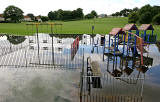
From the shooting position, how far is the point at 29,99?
21.7 feet

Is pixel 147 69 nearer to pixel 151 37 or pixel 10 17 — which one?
pixel 151 37

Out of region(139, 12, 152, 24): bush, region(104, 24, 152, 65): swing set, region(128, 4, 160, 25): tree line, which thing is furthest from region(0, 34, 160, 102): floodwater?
region(139, 12, 152, 24): bush

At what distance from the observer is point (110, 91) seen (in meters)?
7.35

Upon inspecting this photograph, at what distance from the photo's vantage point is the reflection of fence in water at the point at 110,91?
21.5 ft

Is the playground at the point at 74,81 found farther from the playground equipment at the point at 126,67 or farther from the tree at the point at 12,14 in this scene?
the tree at the point at 12,14

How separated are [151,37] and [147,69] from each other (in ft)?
43.0

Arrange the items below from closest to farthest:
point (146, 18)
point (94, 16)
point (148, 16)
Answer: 1. point (146, 18)
2. point (148, 16)
3. point (94, 16)

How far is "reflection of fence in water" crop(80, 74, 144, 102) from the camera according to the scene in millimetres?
6551

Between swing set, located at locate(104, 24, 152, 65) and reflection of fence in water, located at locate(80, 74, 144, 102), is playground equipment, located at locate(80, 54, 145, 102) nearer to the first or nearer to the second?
reflection of fence in water, located at locate(80, 74, 144, 102)

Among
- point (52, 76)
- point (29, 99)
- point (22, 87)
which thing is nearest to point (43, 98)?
point (29, 99)

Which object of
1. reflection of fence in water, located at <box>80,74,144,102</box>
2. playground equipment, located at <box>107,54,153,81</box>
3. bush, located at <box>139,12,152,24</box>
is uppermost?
bush, located at <box>139,12,152,24</box>

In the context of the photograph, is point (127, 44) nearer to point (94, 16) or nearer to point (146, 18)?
point (146, 18)

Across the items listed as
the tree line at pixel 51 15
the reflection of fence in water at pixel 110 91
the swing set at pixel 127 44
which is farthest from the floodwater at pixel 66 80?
the tree line at pixel 51 15

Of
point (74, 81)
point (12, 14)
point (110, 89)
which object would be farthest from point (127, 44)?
point (12, 14)
